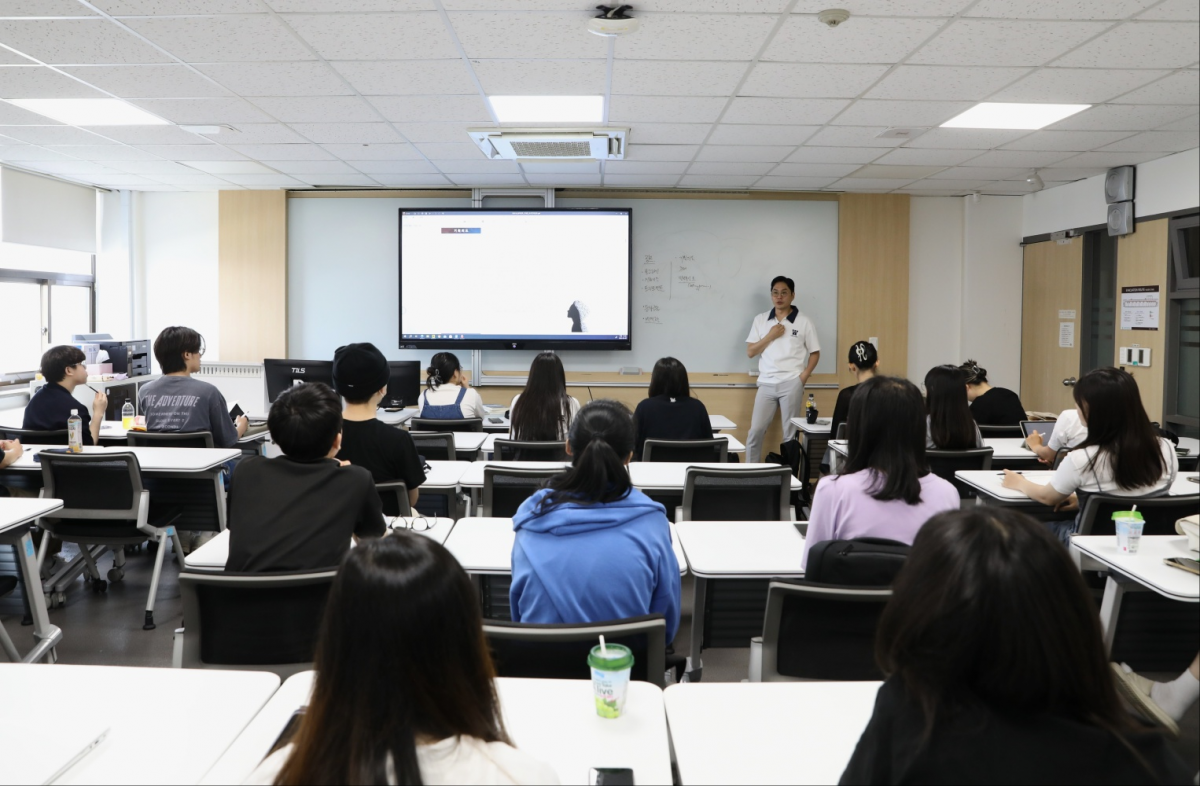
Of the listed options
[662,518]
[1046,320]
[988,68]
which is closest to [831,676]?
[662,518]

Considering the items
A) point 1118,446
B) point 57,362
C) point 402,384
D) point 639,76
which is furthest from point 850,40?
point 57,362

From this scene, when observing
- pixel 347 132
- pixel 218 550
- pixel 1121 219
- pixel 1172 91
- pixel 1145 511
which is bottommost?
pixel 218 550

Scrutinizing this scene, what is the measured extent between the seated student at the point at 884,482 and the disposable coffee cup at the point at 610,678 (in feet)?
2.37

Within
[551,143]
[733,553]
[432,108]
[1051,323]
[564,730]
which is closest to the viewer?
[564,730]

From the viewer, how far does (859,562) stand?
164cm

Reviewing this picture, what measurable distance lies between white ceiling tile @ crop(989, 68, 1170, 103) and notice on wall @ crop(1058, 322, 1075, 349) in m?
2.69

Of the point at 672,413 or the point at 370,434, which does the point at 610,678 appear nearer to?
the point at 370,434

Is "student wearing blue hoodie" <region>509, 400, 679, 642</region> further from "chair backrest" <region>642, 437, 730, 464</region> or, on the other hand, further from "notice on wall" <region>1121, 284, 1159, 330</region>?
"notice on wall" <region>1121, 284, 1159, 330</region>

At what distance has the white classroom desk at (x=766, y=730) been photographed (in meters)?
1.16

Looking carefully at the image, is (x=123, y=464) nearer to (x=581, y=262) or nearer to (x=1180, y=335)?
(x=581, y=262)

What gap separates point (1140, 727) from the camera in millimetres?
813

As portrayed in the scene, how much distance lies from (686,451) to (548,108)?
2.17 meters

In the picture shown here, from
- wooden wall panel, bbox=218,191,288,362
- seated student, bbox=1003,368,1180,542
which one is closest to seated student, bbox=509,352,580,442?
seated student, bbox=1003,368,1180,542

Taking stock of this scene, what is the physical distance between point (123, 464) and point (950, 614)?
11.0 ft
